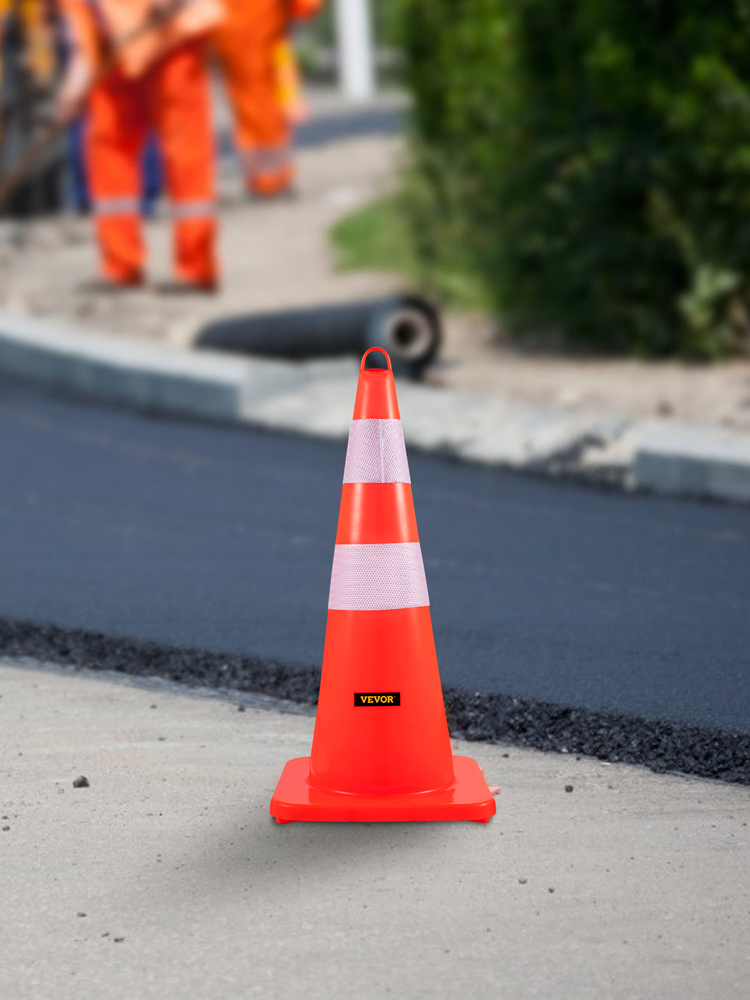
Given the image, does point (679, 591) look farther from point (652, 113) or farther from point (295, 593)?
point (652, 113)

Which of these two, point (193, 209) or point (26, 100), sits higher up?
point (26, 100)

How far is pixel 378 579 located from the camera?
375 cm

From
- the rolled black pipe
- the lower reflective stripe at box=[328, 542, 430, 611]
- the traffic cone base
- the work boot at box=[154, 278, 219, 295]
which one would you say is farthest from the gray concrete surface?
the work boot at box=[154, 278, 219, 295]

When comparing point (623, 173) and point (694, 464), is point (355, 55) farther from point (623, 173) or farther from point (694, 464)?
point (694, 464)

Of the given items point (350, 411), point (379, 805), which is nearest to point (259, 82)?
point (350, 411)

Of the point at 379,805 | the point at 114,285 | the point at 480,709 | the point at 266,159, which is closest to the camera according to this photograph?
the point at 379,805

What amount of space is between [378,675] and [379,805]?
26cm

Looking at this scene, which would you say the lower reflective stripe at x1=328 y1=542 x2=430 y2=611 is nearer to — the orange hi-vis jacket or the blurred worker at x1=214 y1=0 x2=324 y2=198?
the orange hi-vis jacket

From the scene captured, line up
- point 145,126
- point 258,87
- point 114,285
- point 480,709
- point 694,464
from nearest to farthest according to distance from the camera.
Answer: point 480,709 → point 694,464 → point 145,126 → point 114,285 → point 258,87

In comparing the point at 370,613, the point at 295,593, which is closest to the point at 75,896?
the point at 370,613

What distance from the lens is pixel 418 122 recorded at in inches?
468

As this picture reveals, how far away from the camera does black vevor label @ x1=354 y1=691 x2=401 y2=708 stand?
3.70 meters

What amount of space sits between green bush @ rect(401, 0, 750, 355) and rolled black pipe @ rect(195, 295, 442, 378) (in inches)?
32.0

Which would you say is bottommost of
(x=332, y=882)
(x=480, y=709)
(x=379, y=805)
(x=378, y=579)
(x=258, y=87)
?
(x=332, y=882)
